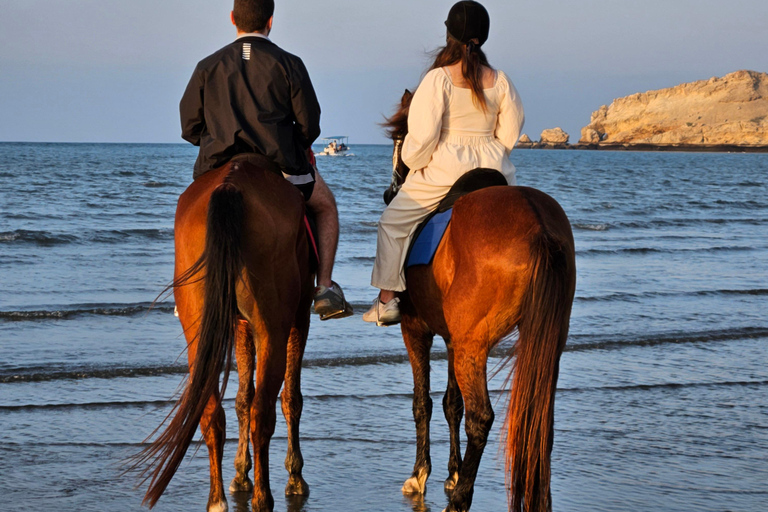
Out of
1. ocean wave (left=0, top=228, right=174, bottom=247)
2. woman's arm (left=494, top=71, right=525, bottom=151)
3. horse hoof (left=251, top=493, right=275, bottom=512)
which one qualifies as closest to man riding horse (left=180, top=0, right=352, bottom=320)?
woman's arm (left=494, top=71, right=525, bottom=151)

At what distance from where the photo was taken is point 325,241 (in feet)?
15.3

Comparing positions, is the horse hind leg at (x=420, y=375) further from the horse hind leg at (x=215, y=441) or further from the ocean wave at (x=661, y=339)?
the ocean wave at (x=661, y=339)

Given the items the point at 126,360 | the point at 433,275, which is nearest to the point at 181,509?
the point at 433,275

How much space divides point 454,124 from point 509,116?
1.06 feet

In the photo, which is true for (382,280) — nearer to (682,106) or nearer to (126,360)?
(126,360)

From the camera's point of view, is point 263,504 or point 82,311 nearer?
point 263,504

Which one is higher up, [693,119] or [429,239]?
[693,119]

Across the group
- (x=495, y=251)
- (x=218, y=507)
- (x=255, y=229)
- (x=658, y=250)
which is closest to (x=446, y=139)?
(x=495, y=251)

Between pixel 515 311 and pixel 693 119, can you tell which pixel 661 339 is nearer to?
pixel 515 311

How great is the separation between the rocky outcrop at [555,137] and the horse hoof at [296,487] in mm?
159784

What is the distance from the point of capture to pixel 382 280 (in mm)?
4801

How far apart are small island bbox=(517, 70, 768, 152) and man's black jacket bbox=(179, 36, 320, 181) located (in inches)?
5218

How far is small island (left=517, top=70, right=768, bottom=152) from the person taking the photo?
127m

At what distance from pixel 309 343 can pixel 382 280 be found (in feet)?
12.1
